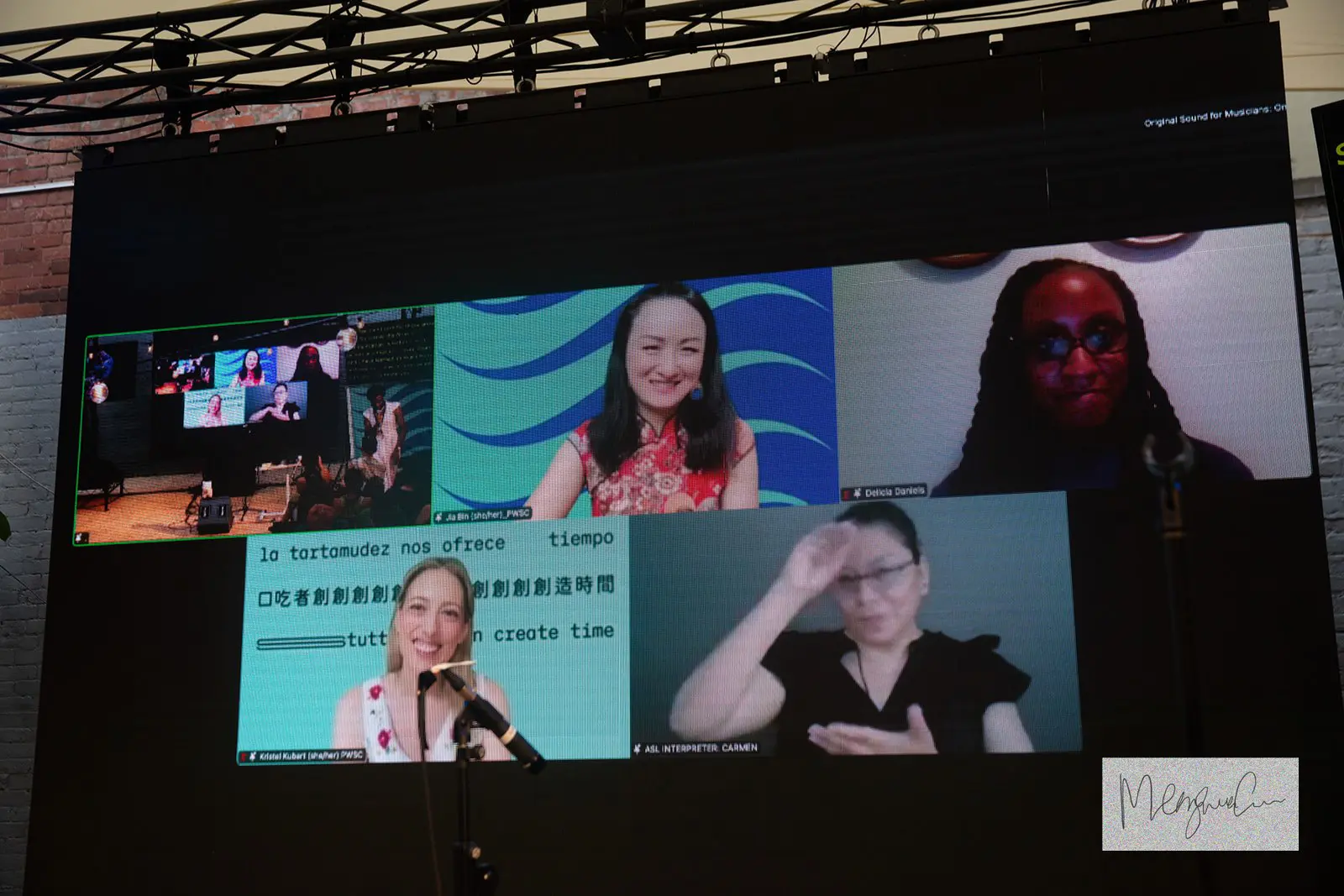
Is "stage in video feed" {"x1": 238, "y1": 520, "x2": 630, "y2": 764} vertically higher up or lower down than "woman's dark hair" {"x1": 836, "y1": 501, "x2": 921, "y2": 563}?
lower down

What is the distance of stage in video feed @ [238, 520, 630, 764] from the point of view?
397 centimetres

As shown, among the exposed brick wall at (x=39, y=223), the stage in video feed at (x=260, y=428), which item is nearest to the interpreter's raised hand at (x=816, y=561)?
the stage in video feed at (x=260, y=428)

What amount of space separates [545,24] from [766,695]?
231 centimetres

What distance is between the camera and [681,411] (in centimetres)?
406

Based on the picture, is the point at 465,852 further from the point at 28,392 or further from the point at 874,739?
the point at 28,392

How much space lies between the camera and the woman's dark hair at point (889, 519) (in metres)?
3.80

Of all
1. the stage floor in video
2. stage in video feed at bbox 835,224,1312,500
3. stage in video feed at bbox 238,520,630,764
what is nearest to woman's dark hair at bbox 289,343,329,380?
the stage floor in video

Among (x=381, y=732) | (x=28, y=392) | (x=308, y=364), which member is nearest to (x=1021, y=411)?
(x=381, y=732)

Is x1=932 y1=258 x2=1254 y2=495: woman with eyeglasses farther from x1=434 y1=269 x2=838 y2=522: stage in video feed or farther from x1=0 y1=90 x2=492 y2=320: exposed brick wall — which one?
x1=0 y1=90 x2=492 y2=320: exposed brick wall

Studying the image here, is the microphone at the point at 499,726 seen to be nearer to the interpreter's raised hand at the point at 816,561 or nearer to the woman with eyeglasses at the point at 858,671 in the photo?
the woman with eyeglasses at the point at 858,671

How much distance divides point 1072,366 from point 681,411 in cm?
122

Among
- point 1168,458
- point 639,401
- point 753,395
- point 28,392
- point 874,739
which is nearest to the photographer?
point 1168,458

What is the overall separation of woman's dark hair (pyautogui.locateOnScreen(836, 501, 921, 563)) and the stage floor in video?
1970 mm

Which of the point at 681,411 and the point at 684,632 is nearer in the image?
the point at 684,632
